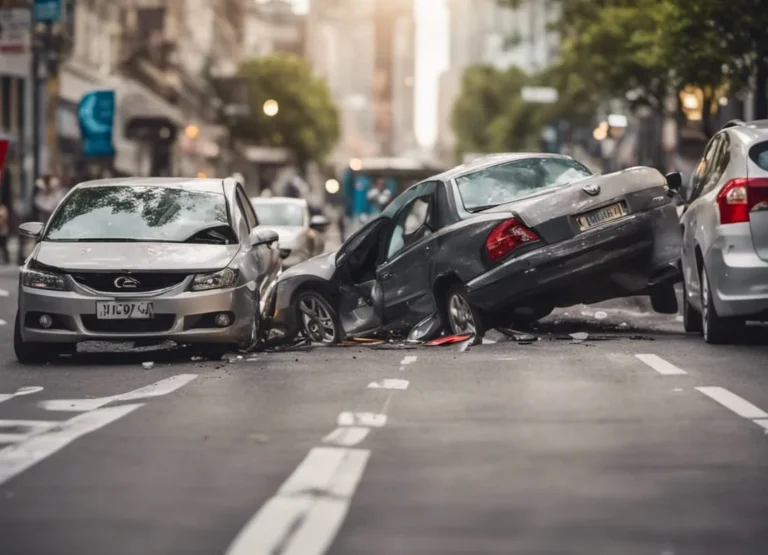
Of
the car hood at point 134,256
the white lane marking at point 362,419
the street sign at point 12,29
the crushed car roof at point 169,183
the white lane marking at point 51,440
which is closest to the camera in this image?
the white lane marking at point 51,440

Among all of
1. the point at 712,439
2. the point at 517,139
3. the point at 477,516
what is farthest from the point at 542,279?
the point at 517,139

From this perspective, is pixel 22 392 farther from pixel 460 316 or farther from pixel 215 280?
pixel 460 316

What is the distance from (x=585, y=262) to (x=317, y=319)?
2.84 meters

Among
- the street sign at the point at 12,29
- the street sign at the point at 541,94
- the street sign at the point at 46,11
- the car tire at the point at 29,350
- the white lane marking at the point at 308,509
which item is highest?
the street sign at the point at 541,94

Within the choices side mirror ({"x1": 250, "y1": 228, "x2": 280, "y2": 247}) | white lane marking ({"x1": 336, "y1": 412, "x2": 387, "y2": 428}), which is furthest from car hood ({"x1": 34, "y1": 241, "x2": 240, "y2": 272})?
white lane marking ({"x1": 336, "y1": 412, "x2": 387, "y2": 428})

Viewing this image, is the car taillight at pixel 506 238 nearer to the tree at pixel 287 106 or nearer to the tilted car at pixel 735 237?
the tilted car at pixel 735 237

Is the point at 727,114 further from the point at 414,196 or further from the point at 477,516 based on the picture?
the point at 477,516

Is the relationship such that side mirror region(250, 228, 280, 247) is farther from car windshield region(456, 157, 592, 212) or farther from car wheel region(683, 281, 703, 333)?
car wheel region(683, 281, 703, 333)

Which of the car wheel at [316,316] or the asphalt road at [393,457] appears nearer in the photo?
the asphalt road at [393,457]

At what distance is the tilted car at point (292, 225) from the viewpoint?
28.6 metres

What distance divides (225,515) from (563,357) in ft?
23.3

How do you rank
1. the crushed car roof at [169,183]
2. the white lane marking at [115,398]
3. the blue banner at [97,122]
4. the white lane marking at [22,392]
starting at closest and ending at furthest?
1. the white lane marking at [115,398]
2. the white lane marking at [22,392]
3. the crushed car roof at [169,183]
4. the blue banner at [97,122]

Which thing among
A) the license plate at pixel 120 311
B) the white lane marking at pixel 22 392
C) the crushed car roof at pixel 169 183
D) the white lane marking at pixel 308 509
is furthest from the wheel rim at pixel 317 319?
the white lane marking at pixel 308 509

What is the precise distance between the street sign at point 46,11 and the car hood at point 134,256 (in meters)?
24.7
